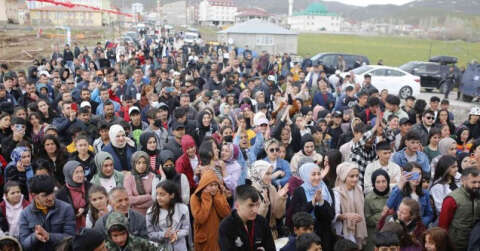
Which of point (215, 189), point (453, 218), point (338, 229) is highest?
point (215, 189)

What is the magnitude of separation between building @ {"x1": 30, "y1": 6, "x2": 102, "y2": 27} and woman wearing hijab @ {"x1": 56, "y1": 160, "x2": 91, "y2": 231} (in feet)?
192

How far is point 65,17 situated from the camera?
67.2m

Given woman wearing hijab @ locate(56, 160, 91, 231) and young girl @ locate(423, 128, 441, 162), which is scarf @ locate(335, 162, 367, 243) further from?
woman wearing hijab @ locate(56, 160, 91, 231)

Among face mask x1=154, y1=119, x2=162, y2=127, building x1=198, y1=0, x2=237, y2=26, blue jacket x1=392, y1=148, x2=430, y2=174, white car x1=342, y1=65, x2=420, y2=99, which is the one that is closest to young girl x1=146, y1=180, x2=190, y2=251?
face mask x1=154, y1=119, x2=162, y2=127

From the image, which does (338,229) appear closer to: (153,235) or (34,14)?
(153,235)

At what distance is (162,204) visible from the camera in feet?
12.9

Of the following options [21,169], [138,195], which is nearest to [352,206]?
[138,195]

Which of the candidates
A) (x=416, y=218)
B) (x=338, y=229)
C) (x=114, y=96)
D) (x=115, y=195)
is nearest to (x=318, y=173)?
(x=338, y=229)

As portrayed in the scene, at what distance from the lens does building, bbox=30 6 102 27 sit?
61403 mm

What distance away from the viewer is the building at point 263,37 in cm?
3219

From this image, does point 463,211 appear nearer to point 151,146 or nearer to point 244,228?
point 244,228

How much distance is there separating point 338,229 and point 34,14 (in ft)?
238

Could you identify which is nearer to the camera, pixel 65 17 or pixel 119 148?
pixel 119 148

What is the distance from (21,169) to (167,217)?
2424 mm
